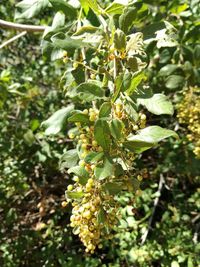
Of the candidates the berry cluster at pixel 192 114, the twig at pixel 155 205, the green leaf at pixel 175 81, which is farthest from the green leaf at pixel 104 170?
the twig at pixel 155 205

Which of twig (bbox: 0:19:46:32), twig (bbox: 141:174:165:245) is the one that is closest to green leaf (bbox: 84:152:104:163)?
twig (bbox: 0:19:46:32)

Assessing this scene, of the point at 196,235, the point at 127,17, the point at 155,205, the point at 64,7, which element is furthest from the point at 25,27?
the point at 196,235

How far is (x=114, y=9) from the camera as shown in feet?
4.97

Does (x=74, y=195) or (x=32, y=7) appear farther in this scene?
(x=32, y=7)

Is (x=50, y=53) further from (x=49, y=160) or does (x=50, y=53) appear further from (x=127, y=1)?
(x=49, y=160)

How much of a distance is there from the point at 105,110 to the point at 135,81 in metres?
0.13

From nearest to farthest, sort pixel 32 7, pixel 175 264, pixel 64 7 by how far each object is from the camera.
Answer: pixel 64 7 < pixel 32 7 < pixel 175 264

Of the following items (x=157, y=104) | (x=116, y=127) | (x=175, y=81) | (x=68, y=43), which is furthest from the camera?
(x=175, y=81)

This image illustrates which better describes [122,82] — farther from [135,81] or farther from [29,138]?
[29,138]

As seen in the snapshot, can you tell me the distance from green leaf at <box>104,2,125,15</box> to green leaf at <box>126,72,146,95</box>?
405mm

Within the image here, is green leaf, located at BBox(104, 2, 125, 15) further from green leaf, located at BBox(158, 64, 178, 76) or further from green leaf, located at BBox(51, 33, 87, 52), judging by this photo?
green leaf, located at BBox(158, 64, 178, 76)

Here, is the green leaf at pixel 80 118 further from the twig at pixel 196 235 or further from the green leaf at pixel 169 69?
the twig at pixel 196 235

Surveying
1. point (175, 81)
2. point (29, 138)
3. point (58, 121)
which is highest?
point (58, 121)

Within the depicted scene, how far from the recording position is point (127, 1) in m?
1.49
